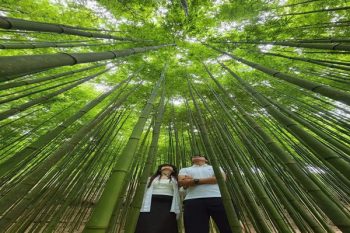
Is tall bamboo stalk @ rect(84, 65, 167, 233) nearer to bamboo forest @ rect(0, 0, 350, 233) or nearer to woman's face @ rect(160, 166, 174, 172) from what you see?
bamboo forest @ rect(0, 0, 350, 233)

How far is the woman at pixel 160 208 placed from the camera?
1.92 metres

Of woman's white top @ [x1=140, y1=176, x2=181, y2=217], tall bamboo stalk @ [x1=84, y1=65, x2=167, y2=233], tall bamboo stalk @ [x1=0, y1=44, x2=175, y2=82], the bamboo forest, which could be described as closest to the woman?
woman's white top @ [x1=140, y1=176, x2=181, y2=217]

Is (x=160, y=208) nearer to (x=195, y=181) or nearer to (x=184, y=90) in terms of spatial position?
(x=195, y=181)

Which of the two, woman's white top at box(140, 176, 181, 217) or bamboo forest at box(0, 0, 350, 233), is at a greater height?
bamboo forest at box(0, 0, 350, 233)

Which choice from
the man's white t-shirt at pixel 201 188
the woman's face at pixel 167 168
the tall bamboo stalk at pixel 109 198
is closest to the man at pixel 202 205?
the man's white t-shirt at pixel 201 188

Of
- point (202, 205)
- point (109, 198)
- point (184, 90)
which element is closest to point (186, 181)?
point (202, 205)

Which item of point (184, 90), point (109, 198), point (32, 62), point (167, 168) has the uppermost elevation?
point (184, 90)

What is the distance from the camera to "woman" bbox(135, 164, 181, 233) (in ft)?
6.31

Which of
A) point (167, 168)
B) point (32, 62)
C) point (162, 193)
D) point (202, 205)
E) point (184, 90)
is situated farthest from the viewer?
point (184, 90)

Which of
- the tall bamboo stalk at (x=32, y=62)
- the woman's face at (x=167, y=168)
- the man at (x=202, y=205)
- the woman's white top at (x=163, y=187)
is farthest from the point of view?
the woman's face at (x=167, y=168)

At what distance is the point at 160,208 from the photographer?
2.00 metres

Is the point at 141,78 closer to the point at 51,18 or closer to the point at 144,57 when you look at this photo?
the point at 144,57

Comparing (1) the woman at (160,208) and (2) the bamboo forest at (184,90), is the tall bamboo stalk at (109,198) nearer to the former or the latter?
(2) the bamboo forest at (184,90)

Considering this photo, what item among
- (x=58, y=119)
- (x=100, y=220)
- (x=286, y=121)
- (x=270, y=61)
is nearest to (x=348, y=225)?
(x=286, y=121)
